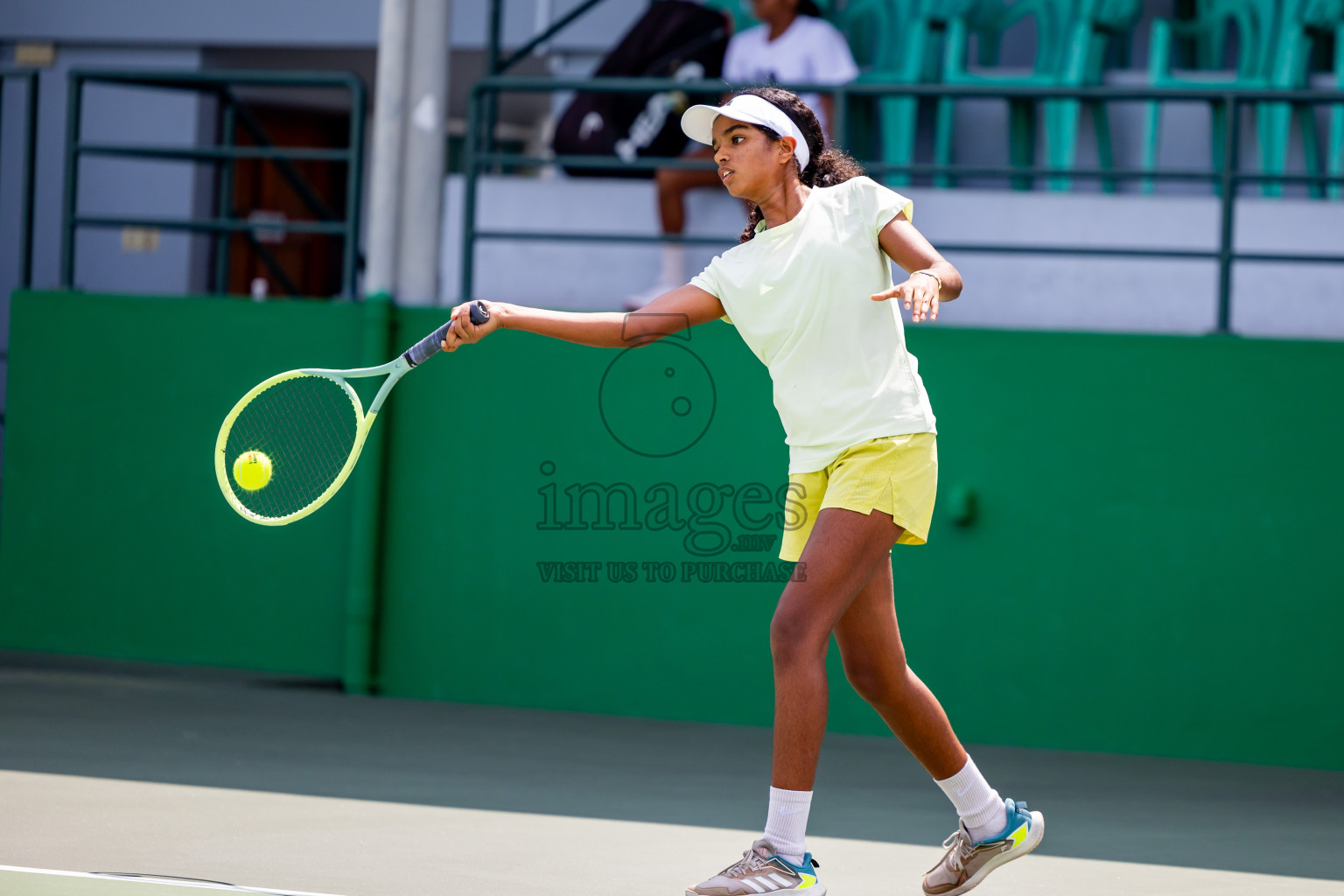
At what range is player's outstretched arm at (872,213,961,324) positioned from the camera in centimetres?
364

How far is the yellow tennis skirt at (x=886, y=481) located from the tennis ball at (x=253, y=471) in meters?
1.42

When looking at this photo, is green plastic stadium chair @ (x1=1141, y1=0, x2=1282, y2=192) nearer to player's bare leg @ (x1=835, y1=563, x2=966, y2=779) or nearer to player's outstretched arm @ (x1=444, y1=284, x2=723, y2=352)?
player's outstretched arm @ (x1=444, y1=284, x2=723, y2=352)

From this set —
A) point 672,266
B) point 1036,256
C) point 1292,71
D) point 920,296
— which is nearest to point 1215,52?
point 1292,71

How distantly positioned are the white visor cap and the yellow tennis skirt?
0.72 m

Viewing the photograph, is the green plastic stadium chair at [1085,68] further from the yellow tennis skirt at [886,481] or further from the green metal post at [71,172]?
the green metal post at [71,172]

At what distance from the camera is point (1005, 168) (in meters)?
6.66

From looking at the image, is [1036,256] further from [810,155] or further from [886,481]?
[886,481]

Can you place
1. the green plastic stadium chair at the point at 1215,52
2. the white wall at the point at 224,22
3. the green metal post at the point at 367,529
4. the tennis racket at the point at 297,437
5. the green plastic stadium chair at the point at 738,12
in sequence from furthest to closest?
the white wall at the point at 224,22 < the green plastic stadium chair at the point at 738,12 < the green plastic stadium chair at the point at 1215,52 < the green metal post at the point at 367,529 < the tennis racket at the point at 297,437

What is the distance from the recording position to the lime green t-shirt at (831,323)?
3.95 m

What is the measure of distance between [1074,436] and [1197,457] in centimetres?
44

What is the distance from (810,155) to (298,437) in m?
2.58

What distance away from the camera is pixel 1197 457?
20.6ft

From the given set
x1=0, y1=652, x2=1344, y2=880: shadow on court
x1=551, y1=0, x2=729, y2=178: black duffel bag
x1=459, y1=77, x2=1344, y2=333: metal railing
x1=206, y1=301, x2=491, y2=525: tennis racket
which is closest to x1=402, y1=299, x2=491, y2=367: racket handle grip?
x1=206, y1=301, x2=491, y2=525: tennis racket

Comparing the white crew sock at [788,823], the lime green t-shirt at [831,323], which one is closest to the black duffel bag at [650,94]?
the lime green t-shirt at [831,323]
